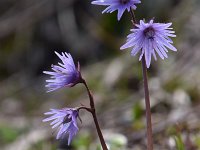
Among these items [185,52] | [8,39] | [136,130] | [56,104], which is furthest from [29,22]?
[136,130]

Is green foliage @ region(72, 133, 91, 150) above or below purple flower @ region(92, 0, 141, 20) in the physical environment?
above

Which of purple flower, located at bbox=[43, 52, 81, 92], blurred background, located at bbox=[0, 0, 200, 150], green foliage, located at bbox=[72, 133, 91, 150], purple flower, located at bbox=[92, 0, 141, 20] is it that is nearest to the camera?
purple flower, located at bbox=[92, 0, 141, 20]

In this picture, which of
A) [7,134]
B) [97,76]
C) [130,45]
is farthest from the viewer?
[97,76]

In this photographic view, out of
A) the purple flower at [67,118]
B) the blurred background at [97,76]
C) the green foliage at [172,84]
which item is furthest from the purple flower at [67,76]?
the green foliage at [172,84]

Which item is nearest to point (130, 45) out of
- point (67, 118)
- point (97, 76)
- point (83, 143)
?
point (67, 118)

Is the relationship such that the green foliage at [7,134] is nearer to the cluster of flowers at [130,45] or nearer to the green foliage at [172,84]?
the green foliage at [172,84]

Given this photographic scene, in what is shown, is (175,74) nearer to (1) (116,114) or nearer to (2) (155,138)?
(1) (116,114)

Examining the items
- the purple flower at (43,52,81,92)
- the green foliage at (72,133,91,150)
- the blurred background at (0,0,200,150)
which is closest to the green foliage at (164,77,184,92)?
the blurred background at (0,0,200,150)

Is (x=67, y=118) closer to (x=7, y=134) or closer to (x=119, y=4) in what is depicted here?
(x=119, y=4)

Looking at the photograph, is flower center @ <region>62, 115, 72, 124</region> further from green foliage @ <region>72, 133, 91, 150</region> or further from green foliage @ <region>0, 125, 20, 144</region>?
green foliage @ <region>0, 125, 20, 144</region>
